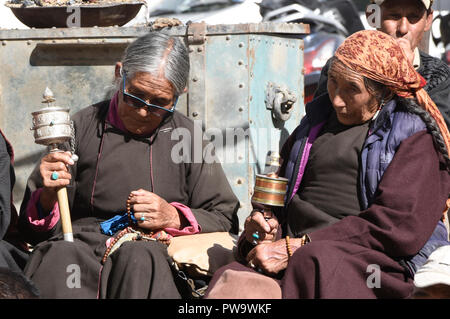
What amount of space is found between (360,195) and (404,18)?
138 centimetres

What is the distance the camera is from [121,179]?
14.1 feet

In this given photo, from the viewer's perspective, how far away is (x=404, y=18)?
183 inches

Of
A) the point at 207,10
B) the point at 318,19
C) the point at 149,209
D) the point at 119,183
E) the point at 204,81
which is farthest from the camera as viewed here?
the point at 318,19

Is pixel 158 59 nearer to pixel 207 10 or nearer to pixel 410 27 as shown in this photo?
pixel 410 27

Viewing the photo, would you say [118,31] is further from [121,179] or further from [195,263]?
[195,263]

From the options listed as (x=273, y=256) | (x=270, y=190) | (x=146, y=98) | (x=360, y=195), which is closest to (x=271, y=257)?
(x=273, y=256)

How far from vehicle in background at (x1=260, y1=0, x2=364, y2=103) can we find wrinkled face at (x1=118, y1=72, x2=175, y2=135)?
20.9 ft

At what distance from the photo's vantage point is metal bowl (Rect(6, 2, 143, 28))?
17.6 feet

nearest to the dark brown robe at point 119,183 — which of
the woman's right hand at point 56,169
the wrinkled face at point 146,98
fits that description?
the wrinkled face at point 146,98

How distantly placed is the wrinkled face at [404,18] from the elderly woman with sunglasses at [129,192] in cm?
125

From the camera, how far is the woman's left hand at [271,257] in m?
3.65

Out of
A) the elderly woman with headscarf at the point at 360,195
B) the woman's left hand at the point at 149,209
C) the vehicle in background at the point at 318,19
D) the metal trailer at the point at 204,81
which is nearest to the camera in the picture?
the elderly woman with headscarf at the point at 360,195

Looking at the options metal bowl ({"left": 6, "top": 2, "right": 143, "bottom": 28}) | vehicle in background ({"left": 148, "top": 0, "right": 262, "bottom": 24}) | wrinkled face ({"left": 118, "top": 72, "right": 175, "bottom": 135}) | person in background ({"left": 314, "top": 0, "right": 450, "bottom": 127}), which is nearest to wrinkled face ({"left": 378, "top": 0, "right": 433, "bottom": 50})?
person in background ({"left": 314, "top": 0, "right": 450, "bottom": 127})

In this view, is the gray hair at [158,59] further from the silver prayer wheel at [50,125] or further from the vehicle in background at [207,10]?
the vehicle in background at [207,10]
